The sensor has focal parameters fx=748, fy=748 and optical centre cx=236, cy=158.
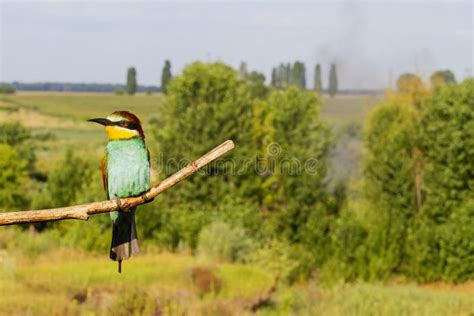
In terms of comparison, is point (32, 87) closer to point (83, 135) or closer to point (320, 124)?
point (83, 135)

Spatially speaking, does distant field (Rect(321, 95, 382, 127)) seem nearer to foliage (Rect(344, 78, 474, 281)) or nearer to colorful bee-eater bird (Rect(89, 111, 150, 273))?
foliage (Rect(344, 78, 474, 281))

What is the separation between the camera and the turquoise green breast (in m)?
3.72

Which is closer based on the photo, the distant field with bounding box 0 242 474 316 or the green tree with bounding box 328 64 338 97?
the distant field with bounding box 0 242 474 316

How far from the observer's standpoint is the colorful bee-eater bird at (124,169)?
3.10m

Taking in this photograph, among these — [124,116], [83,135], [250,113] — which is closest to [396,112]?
[250,113]

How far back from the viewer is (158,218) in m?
31.7

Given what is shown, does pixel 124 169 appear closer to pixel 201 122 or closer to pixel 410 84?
pixel 201 122

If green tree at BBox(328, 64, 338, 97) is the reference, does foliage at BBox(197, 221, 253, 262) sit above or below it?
below

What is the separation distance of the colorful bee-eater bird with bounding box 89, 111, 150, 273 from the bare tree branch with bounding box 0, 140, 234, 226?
2.1 inches

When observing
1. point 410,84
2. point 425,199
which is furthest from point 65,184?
point 410,84

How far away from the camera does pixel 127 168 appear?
3.95 m

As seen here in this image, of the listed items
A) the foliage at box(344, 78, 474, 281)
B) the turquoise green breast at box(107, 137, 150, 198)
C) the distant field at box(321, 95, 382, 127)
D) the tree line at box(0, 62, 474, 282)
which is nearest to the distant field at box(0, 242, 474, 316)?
the tree line at box(0, 62, 474, 282)

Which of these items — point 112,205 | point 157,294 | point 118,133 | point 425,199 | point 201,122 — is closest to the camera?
point 112,205

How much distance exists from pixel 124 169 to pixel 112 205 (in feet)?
2.01
